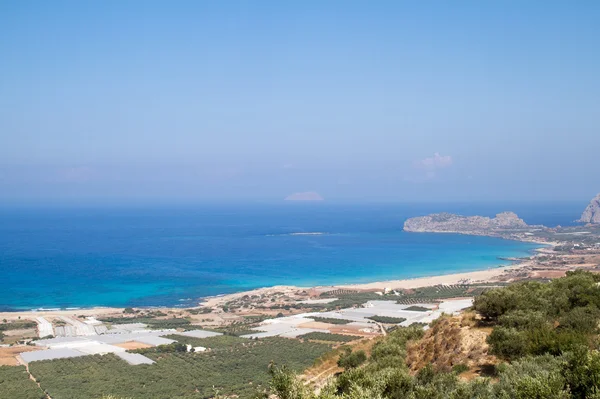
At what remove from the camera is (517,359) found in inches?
495

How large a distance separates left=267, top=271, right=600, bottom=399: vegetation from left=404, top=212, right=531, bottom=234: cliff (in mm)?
161543

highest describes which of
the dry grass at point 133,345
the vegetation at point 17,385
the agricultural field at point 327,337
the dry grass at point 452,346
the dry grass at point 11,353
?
the dry grass at point 452,346

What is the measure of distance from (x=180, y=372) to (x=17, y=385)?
963cm

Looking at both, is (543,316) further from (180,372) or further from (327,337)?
(327,337)

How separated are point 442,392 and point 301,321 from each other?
43.9 meters

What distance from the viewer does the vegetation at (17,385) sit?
28.0 meters

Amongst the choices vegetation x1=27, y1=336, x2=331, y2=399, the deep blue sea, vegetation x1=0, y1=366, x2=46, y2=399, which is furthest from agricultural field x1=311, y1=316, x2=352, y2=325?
vegetation x1=0, y1=366, x2=46, y2=399

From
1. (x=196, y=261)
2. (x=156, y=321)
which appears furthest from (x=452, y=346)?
(x=196, y=261)

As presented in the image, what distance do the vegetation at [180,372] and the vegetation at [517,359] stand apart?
13243 mm

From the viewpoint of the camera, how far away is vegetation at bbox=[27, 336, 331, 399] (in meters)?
29.0

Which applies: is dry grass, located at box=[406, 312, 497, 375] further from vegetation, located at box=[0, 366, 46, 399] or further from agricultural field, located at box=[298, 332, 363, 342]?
agricultural field, located at box=[298, 332, 363, 342]

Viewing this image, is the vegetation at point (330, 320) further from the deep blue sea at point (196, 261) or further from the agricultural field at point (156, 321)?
the deep blue sea at point (196, 261)

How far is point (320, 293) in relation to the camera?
71.9m

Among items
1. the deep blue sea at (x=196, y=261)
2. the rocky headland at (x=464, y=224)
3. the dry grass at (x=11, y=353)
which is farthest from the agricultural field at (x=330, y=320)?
the rocky headland at (x=464, y=224)
